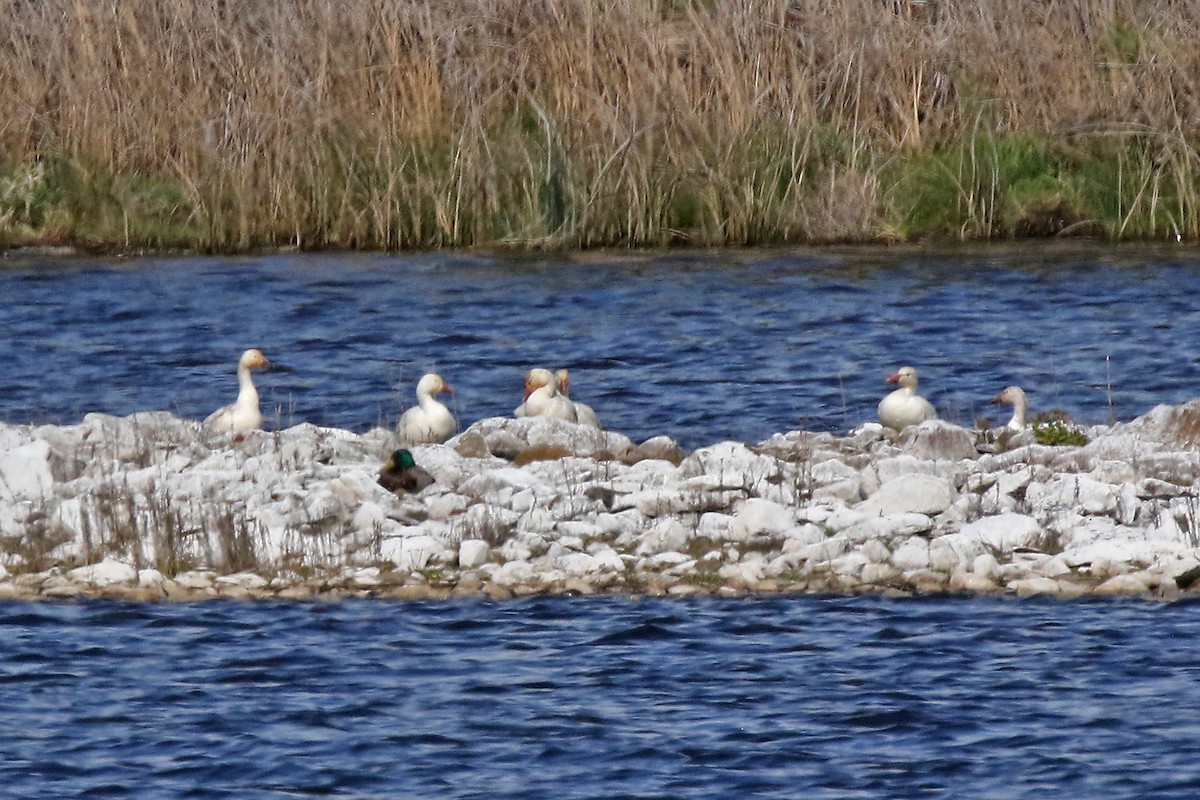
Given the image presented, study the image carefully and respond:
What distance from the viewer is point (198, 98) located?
21.3 meters

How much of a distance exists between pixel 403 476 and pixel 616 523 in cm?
119

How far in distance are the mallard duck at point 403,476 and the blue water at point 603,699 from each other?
1222 millimetres

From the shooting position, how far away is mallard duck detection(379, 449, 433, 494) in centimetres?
1166

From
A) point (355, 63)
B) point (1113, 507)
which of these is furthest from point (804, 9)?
point (1113, 507)

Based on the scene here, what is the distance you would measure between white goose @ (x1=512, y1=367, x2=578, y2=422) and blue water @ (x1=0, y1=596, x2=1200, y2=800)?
3389 mm

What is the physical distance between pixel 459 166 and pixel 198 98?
2.52 m

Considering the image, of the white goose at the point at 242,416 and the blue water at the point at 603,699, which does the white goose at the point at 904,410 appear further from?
the white goose at the point at 242,416

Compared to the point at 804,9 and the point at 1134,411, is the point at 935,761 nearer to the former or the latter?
the point at 1134,411

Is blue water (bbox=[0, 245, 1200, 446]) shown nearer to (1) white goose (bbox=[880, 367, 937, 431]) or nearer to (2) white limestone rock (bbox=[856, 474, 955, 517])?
(1) white goose (bbox=[880, 367, 937, 431])

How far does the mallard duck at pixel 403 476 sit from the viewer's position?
11.7 m

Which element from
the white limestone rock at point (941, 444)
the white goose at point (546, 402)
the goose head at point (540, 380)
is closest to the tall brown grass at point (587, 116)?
the goose head at point (540, 380)

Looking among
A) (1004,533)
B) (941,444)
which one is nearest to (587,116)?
(941,444)

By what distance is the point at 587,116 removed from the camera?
21.4 m

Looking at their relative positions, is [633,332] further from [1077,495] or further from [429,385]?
[1077,495]
